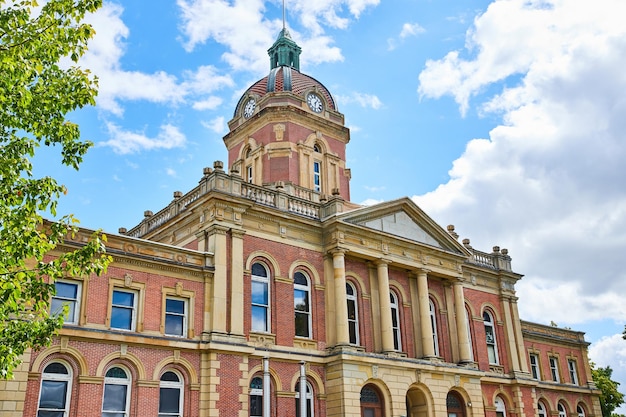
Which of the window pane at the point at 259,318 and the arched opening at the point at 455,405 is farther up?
the window pane at the point at 259,318

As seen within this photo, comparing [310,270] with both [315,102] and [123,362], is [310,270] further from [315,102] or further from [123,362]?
[315,102]

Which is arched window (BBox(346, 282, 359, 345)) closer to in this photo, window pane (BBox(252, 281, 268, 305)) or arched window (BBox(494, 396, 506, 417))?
window pane (BBox(252, 281, 268, 305))

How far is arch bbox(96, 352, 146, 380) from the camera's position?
2216cm

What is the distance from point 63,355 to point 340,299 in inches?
473

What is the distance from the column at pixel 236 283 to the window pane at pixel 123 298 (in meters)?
3.99

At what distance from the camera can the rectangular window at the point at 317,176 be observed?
37188mm

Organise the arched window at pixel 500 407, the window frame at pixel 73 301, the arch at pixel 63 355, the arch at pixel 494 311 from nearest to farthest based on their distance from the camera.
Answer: the arch at pixel 63 355, the window frame at pixel 73 301, the arched window at pixel 500 407, the arch at pixel 494 311

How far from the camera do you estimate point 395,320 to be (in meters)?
31.9

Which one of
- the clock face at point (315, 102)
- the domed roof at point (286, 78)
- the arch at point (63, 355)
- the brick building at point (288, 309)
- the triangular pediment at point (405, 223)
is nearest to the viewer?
the arch at point (63, 355)

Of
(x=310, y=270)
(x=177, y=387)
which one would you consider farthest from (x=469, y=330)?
(x=177, y=387)

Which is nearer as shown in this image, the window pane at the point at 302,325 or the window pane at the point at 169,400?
the window pane at the point at 169,400

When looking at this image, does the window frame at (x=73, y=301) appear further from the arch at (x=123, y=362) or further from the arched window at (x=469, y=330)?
the arched window at (x=469, y=330)

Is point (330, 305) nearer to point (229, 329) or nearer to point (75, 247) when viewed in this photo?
point (229, 329)

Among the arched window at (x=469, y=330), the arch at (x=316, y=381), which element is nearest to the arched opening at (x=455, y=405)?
the arched window at (x=469, y=330)
